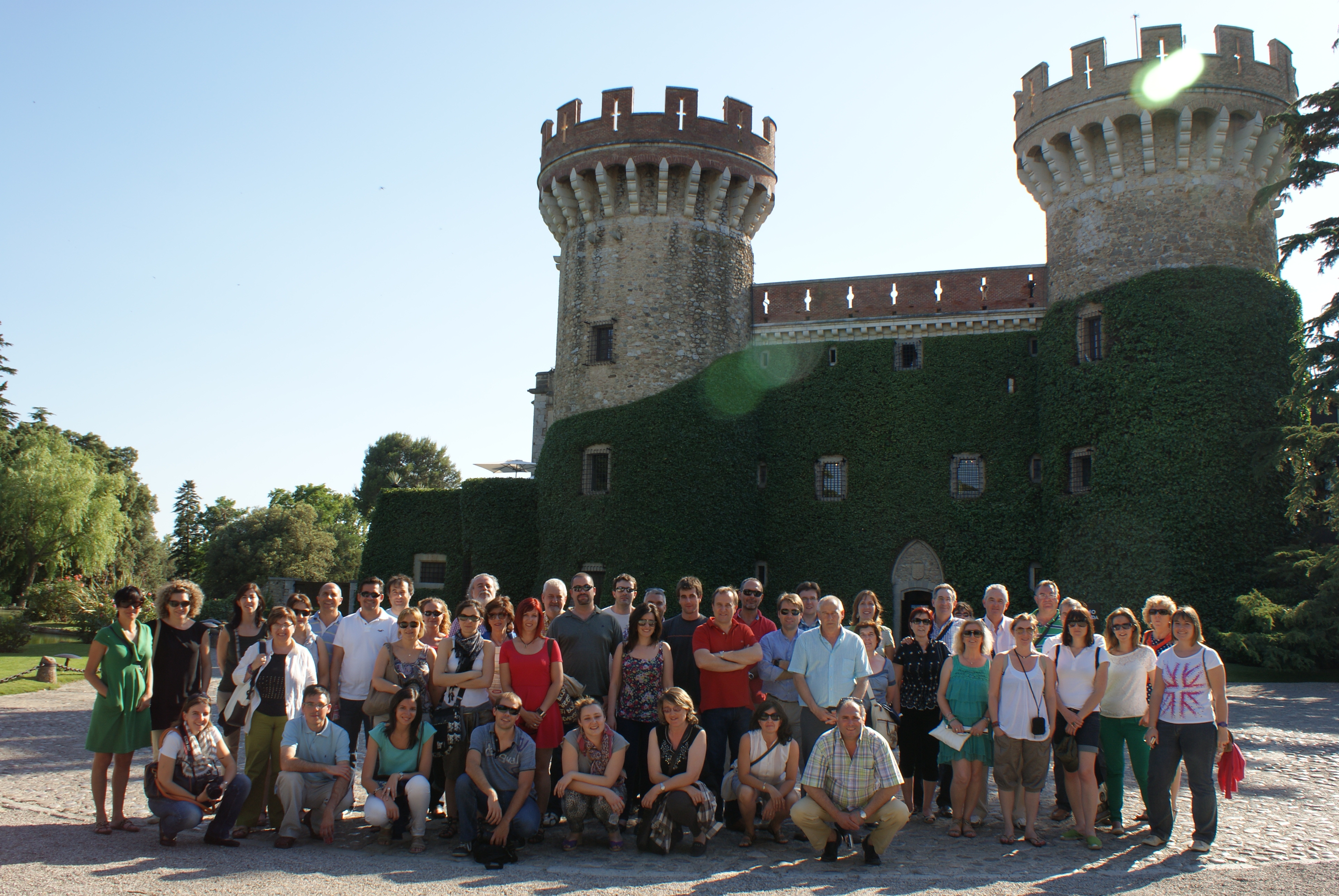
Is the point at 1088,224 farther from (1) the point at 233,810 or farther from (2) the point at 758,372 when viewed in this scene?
(1) the point at 233,810

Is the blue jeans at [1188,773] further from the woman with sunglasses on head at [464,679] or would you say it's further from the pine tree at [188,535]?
the pine tree at [188,535]

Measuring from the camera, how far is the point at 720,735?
808 centimetres

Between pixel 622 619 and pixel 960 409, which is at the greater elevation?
pixel 960 409

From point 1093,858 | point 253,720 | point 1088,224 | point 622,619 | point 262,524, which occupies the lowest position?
point 1093,858

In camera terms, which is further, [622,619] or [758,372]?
[758,372]

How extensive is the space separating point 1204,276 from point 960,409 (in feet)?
19.9

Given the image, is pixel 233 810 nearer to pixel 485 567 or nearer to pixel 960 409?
pixel 485 567

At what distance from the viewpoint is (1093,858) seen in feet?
23.0

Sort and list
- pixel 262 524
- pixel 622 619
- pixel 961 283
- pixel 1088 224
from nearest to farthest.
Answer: pixel 622 619 < pixel 1088 224 < pixel 961 283 < pixel 262 524

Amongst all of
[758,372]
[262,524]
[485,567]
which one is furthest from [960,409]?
[262,524]

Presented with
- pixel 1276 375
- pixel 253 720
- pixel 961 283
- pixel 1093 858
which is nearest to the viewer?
pixel 1093 858

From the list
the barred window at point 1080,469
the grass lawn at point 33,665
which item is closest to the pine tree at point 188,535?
the grass lawn at point 33,665

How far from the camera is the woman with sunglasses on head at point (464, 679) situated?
7.58 m

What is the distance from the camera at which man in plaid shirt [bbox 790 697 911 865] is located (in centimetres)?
689
